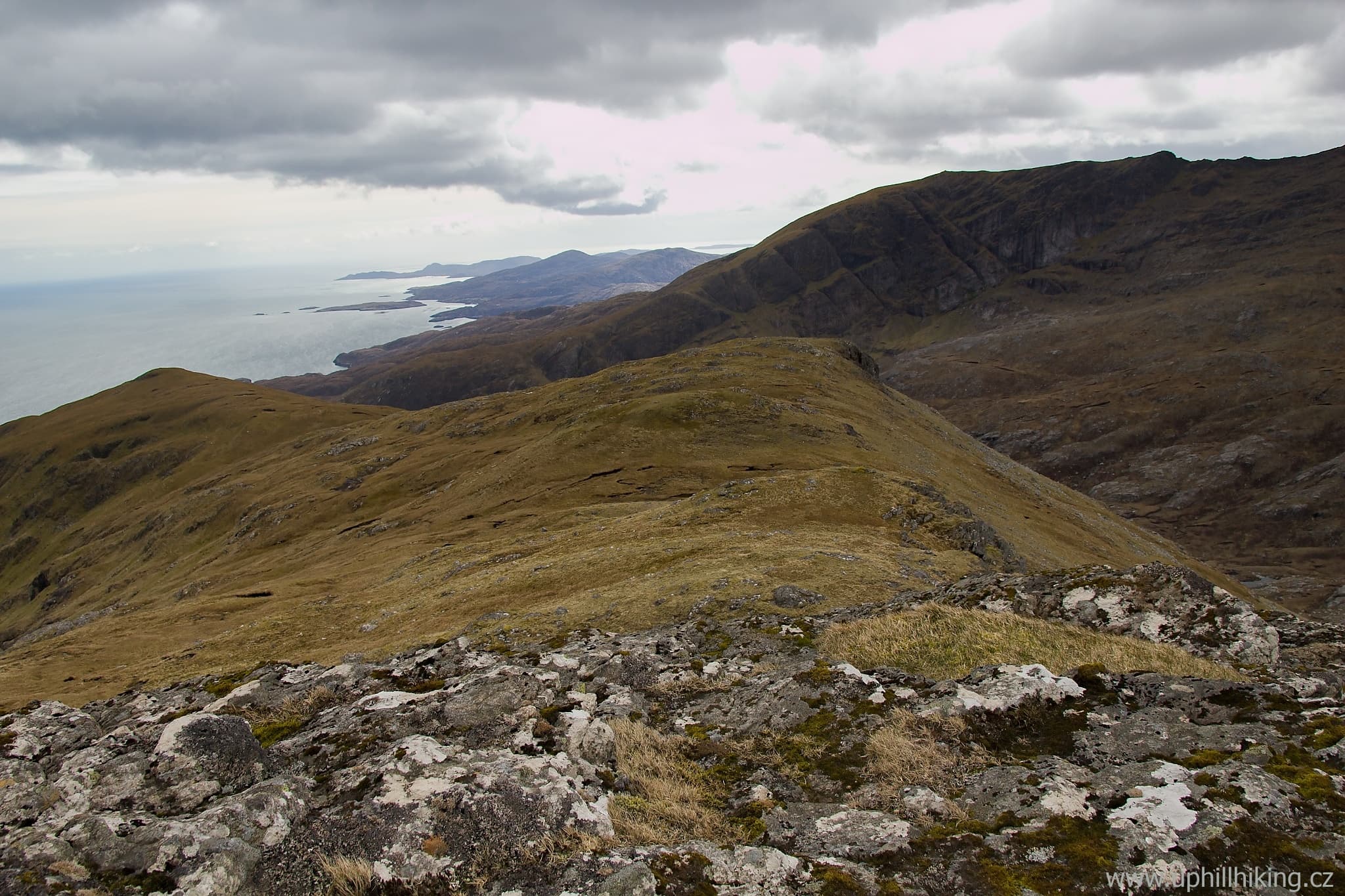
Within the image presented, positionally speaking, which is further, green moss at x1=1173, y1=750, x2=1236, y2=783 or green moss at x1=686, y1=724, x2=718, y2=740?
green moss at x1=686, y1=724, x2=718, y2=740

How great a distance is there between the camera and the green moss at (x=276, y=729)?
1431 cm

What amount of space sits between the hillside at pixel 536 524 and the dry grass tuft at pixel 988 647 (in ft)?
22.1

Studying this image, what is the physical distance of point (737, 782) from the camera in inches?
429

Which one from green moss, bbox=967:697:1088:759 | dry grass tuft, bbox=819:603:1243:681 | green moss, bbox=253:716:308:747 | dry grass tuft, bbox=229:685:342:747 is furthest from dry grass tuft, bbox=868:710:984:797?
green moss, bbox=253:716:308:747

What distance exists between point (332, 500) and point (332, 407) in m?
107

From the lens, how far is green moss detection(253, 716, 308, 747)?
14.3 metres

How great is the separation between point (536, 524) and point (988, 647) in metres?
43.6

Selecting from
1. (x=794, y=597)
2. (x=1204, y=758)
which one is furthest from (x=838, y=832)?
(x=794, y=597)

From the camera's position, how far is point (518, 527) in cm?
5444

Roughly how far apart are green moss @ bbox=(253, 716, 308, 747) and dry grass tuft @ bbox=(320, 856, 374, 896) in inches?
292

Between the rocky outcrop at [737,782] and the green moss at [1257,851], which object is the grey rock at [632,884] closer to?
the rocky outcrop at [737,782]

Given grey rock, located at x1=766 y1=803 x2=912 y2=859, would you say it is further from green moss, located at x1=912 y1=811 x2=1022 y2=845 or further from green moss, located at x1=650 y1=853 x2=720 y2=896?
green moss, located at x1=650 y1=853 x2=720 y2=896

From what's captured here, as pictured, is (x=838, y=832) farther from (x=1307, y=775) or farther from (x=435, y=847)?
(x=1307, y=775)

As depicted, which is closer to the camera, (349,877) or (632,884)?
(632,884)
